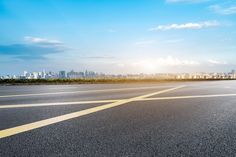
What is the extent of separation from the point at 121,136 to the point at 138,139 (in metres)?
0.30

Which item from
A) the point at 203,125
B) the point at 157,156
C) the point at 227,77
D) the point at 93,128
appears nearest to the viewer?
the point at 157,156

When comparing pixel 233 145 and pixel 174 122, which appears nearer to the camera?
pixel 233 145

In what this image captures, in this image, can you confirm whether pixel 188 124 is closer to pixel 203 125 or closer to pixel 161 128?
pixel 203 125

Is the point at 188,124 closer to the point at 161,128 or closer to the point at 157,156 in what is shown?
the point at 161,128

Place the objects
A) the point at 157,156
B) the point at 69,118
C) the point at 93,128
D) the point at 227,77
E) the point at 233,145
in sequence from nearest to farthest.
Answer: the point at 157,156 < the point at 233,145 < the point at 93,128 < the point at 69,118 < the point at 227,77

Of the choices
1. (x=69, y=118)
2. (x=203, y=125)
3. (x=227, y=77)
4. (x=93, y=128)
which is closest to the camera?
(x=93, y=128)

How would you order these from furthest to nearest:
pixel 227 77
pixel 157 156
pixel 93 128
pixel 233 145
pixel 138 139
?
pixel 227 77 → pixel 93 128 → pixel 138 139 → pixel 233 145 → pixel 157 156

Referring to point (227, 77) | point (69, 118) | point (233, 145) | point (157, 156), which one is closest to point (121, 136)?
point (157, 156)

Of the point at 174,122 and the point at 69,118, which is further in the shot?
the point at 69,118

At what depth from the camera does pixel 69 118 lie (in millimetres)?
6105

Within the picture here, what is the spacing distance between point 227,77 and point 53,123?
159 feet

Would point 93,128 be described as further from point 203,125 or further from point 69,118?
point 203,125

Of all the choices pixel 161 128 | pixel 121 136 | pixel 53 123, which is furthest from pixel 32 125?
pixel 161 128

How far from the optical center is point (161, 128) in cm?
503
